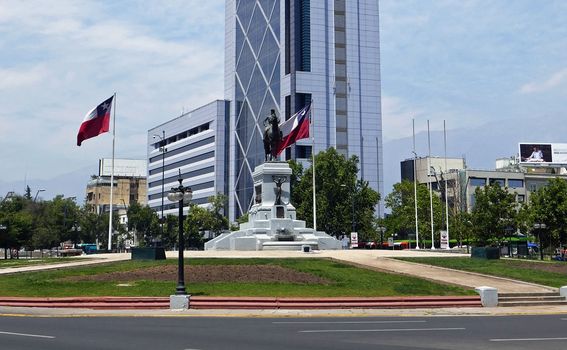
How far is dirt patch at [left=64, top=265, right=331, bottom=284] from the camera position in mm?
32844

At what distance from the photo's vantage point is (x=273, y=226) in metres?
56.4

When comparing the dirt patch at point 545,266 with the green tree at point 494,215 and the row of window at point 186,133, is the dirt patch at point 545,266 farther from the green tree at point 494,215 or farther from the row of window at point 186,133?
the row of window at point 186,133

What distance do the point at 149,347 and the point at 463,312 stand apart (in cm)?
1560

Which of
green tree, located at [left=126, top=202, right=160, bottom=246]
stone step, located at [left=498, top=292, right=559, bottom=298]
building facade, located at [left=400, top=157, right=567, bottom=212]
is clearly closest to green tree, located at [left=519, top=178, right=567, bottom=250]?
stone step, located at [left=498, top=292, right=559, bottom=298]

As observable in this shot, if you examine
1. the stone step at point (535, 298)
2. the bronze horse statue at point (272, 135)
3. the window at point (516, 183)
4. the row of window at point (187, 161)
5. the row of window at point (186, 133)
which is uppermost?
the row of window at point (186, 133)

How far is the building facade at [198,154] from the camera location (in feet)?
545

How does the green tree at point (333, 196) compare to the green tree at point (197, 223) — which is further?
the green tree at point (197, 223)

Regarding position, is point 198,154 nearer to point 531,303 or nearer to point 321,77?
point 321,77

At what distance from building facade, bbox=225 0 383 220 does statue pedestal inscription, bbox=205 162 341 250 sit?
77558mm

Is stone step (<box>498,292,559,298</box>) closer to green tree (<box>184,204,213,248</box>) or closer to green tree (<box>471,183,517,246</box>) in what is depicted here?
green tree (<box>471,183,517,246</box>)

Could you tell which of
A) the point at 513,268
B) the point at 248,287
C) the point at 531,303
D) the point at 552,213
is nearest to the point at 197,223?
the point at 552,213

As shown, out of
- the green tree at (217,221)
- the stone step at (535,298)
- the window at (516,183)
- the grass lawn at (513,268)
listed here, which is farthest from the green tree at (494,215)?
the window at (516,183)

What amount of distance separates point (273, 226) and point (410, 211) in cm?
6550

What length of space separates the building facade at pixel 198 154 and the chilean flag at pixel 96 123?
99166 mm
